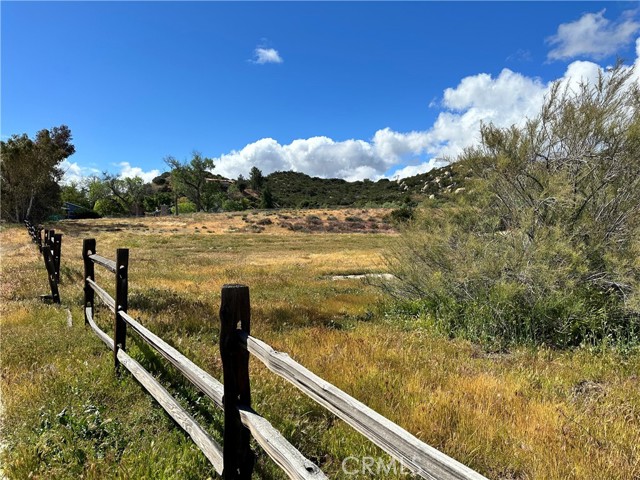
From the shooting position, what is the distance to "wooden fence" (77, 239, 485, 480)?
1.65 meters

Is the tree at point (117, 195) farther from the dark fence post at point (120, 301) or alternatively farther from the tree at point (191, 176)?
the dark fence post at point (120, 301)

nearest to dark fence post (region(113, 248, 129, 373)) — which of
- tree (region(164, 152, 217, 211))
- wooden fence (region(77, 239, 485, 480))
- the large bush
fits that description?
wooden fence (region(77, 239, 485, 480))

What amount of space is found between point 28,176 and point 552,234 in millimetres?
50275

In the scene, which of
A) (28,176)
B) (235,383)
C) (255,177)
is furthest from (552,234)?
(255,177)

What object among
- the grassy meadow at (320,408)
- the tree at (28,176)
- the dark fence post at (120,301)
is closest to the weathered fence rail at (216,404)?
the dark fence post at (120,301)

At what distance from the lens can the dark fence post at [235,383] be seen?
2.68 metres

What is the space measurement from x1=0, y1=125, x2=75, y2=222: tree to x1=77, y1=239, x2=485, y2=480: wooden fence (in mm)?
48689

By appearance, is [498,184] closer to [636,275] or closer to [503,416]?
[636,275]

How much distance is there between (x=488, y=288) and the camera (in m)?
6.73

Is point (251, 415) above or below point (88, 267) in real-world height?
below

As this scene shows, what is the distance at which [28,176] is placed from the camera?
138ft

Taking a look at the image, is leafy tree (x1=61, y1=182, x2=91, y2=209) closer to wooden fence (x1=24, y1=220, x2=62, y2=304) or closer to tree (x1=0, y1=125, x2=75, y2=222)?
tree (x1=0, y1=125, x2=75, y2=222)

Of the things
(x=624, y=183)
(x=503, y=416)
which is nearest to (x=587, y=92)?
(x=624, y=183)

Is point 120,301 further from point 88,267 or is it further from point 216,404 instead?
point 216,404
